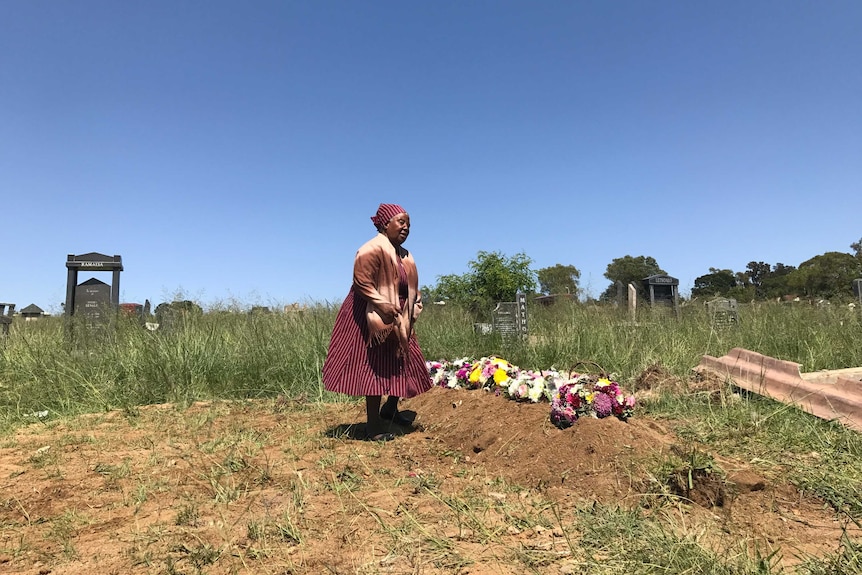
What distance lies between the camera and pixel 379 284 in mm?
3502

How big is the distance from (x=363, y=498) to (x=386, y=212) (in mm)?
2011

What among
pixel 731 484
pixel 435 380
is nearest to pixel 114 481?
pixel 435 380

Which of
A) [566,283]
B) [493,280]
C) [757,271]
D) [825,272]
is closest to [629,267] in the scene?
[757,271]

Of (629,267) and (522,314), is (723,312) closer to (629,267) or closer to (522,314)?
(522,314)

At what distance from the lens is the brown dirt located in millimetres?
1793

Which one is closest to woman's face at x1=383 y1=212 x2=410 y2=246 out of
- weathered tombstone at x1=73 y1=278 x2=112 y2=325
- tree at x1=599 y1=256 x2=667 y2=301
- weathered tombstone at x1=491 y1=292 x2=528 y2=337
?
weathered tombstone at x1=491 y1=292 x2=528 y2=337

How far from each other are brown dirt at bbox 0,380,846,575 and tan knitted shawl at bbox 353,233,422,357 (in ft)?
2.54

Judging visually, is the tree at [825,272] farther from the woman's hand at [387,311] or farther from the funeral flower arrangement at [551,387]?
the woman's hand at [387,311]

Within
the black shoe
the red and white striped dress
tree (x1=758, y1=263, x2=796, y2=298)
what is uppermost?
tree (x1=758, y1=263, x2=796, y2=298)

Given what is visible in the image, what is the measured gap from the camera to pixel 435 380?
4.89m

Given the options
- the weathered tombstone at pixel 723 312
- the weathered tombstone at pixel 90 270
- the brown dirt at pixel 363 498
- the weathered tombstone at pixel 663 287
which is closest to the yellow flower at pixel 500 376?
the brown dirt at pixel 363 498

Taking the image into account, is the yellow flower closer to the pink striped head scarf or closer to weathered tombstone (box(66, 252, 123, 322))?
the pink striped head scarf

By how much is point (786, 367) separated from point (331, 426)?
378cm

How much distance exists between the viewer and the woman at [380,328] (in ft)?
11.3
